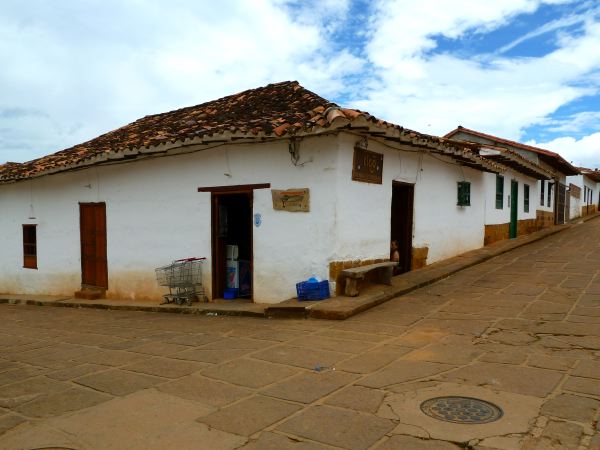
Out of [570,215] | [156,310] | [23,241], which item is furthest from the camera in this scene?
[570,215]

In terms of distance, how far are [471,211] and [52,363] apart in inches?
443

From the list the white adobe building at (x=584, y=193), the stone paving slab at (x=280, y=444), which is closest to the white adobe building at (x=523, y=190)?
the white adobe building at (x=584, y=193)

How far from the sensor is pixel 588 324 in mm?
5785

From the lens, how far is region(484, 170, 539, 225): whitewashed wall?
1492 cm

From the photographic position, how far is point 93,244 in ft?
36.4

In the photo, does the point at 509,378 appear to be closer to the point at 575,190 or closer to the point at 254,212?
the point at 254,212

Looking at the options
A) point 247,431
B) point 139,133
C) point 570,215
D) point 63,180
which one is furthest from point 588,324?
point 570,215

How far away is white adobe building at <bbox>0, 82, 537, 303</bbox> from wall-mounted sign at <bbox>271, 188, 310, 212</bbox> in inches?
1.0

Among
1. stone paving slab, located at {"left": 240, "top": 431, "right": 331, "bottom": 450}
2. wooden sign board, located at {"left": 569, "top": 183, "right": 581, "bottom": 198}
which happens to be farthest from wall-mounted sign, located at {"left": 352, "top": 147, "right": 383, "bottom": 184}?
wooden sign board, located at {"left": 569, "top": 183, "right": 581, "bottom": 198}

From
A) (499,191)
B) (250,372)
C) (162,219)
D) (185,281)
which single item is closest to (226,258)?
(185,281)

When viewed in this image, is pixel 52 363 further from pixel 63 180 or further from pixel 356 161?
pixel 63 180

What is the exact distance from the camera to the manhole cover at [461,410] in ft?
10.8

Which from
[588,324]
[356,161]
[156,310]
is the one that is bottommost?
[156,310]

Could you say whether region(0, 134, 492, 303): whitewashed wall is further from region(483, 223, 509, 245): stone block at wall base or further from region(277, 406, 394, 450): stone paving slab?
region(277, 406, 394, 450): stone paving slab
